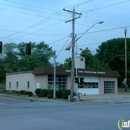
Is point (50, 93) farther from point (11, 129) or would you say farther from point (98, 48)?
point (98, 48)

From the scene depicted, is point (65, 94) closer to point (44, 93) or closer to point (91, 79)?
point (44, 93)

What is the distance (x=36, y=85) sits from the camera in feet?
142

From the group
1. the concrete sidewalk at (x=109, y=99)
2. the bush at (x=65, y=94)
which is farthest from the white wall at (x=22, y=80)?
the concrete sidewalk at (x=109, y=99)

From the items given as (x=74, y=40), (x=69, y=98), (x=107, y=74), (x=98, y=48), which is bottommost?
(x=69, y=98)

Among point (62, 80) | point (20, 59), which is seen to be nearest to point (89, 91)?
point (62, 80)

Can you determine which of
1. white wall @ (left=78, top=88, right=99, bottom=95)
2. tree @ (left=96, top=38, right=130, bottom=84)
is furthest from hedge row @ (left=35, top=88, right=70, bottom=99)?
tree @ (left=96, top=38, right=130, bottom=84)

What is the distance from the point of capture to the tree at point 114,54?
279ft

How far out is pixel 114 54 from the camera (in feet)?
286

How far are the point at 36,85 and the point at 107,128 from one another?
111ft

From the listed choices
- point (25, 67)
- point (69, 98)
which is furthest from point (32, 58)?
point (69, 98)

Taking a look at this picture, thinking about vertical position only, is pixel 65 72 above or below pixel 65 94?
above

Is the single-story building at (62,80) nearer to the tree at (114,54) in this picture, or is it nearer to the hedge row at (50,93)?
the hedge row at (50,93)

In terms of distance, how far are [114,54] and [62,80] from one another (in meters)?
46.6

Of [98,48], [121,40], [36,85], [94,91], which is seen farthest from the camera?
[98,48]
